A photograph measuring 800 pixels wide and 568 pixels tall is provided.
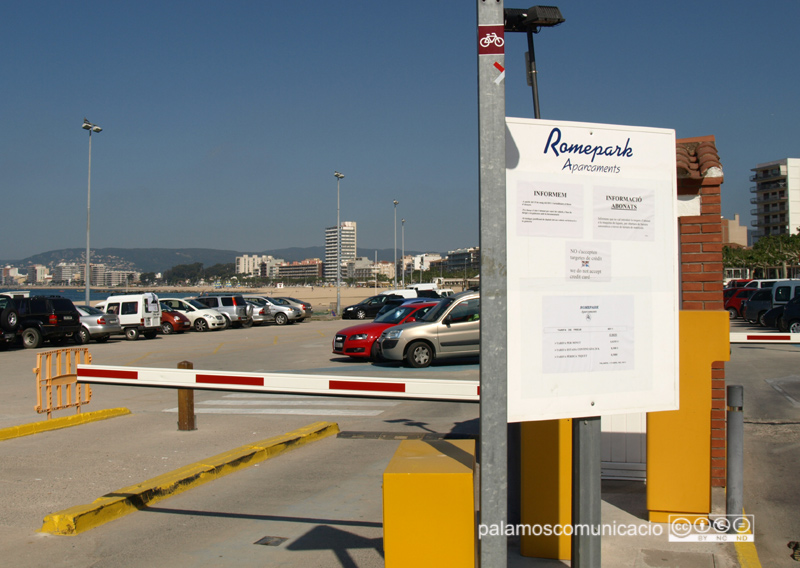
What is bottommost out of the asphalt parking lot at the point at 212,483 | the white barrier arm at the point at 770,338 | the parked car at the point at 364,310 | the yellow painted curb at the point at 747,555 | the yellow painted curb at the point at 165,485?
the asphalt parking lot at the point at 212,483

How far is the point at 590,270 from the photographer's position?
3.42 m

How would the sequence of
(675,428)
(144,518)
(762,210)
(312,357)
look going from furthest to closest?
1. (762,210)
2. (312,357)
3. (144,518)
4. (675,428)

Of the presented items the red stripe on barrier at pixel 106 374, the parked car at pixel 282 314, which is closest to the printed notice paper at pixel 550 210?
the red stripe on barrier at pixel 106 374

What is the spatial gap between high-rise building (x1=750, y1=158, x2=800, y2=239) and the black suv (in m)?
126

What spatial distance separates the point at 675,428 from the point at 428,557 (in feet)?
8.24

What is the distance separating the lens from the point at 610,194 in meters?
3.52

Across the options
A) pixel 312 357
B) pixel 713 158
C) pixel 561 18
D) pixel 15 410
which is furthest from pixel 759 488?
pixel 312 357

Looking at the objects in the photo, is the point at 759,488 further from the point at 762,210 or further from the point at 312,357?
the point at 762,210

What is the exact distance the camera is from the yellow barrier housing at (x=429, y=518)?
3.40 metres

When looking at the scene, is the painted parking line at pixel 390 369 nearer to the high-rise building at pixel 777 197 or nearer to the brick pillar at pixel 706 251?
the brick pillar at pixel 706 251

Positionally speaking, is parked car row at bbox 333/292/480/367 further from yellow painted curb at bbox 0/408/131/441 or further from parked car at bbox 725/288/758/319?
parked car at bbox 725/288/758/319

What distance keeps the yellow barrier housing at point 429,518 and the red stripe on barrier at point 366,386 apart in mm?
2061

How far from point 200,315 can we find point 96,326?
7.59 meters

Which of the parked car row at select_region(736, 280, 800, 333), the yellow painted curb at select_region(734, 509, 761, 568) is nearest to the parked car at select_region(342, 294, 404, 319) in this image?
the parked car row at select_region(736, 280, 800, 333)
